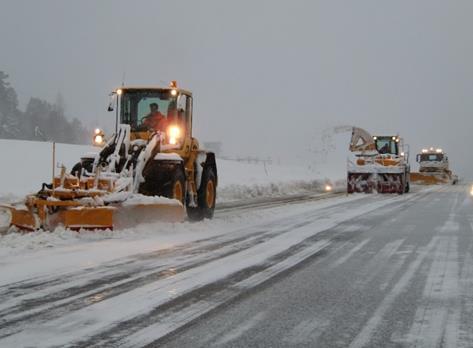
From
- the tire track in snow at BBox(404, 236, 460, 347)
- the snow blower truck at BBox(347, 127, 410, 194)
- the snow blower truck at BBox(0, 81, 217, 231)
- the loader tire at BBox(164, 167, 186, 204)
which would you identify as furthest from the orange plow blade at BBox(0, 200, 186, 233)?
the snow blower truck at BBox(347, 127, 410, 194)

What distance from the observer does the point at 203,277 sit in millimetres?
6133

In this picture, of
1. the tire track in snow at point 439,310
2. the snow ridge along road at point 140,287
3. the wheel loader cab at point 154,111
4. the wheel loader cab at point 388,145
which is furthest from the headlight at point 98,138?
the wheel loader cab at point 388,145

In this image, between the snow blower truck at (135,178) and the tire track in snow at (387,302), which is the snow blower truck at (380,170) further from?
the tire track in snow at (387,302)

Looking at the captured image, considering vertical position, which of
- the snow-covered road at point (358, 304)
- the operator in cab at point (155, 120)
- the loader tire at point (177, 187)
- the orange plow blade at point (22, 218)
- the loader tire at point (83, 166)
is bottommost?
the snow-covered road at point (358, 304)

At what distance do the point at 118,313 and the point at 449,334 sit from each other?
2.48 meters

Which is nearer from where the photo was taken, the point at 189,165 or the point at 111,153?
the point at 111,153

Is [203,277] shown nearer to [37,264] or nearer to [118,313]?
[118,313]

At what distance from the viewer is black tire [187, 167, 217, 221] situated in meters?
12.8

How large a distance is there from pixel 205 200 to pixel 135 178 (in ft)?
8.81

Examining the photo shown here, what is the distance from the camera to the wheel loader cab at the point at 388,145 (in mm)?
29944

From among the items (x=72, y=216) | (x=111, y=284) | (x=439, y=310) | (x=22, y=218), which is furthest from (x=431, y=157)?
(x=111, y=284)

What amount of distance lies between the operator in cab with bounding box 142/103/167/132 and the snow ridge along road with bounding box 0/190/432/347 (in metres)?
3.41

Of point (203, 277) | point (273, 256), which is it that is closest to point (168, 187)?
point (273, 256)

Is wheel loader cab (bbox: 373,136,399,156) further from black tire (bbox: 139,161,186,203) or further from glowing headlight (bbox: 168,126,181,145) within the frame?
black tire (bbox: 139,161,186,203)
